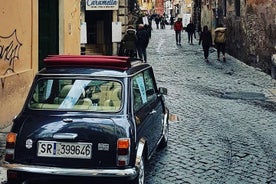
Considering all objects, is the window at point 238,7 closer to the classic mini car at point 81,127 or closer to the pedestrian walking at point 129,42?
the pedestrian walking at point 129,42

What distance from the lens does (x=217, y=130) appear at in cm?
962

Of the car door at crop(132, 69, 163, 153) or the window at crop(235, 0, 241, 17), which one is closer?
the car door at crop(132, 69, 163, 153)

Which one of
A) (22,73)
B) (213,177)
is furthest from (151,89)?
(22,73)

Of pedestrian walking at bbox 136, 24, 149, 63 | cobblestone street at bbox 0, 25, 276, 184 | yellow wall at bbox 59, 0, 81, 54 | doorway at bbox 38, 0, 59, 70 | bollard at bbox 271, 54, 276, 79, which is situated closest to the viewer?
cobblestone street at bbox 0, 25, 276, 184

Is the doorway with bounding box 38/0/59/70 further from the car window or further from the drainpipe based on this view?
the drainpipe

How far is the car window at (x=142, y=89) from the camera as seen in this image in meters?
6.12

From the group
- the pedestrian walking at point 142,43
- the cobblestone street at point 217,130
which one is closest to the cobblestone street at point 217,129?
the cobblestone street at point 217,130

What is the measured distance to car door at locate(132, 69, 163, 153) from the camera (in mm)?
6043

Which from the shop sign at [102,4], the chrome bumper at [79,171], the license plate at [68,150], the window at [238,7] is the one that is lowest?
the chrome bumper at [79,171]

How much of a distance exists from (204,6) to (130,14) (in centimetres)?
1170

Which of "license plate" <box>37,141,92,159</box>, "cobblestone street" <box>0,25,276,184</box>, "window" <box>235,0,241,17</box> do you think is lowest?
"cobblestone street" <box>0,25,276,184</box>

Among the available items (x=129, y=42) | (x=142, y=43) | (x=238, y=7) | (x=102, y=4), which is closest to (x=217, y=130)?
(x=102, y=4)

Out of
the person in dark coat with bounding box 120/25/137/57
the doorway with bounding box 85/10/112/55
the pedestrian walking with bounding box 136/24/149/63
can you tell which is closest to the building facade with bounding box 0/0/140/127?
the person in dark coat with bounding box 120/25/137/57

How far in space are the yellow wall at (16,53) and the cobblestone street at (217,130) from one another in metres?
3.05
